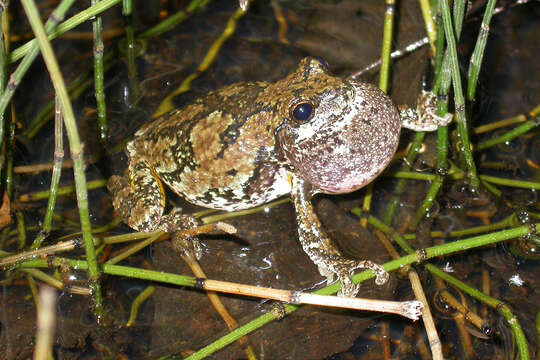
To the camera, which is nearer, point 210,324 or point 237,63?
point 210,324

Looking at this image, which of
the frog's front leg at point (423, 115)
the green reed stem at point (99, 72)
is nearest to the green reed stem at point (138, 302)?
the green reed stem at point (99, 72)

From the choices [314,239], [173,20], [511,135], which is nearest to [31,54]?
[314,239]

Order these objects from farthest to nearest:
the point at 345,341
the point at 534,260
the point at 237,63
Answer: the point at 237,63
the point at 534,260
the point at 345,341

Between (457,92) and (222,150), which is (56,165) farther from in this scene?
(457,92)

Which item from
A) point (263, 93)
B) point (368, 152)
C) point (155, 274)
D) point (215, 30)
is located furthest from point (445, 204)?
point (215, 30)

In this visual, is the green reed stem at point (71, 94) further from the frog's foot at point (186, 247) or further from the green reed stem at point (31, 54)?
the green reed stem at point (31, 54)

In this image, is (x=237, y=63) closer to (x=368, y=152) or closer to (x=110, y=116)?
(x=110, y=116)

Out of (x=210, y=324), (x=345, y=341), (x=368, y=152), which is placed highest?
(x=368, y=152)

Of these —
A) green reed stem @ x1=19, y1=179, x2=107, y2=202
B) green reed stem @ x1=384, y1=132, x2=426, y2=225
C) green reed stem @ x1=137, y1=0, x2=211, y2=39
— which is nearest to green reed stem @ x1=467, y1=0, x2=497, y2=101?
green reed stem @ x1=384, y1=132, x2=426, y2=225
